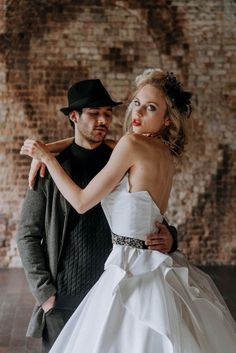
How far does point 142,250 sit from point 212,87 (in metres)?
4.64

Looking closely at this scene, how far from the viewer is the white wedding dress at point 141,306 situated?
76.3 inches

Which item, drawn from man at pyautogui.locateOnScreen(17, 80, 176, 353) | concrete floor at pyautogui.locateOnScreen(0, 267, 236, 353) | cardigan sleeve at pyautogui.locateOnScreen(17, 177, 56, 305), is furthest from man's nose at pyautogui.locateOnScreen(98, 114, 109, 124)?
concrete floor at pyautogui.locateOnScreen(0, 267, 236, 353)

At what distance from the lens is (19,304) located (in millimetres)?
5109

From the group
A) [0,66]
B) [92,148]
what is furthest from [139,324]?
[0,66]

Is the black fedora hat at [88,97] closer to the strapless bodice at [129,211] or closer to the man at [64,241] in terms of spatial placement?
the man at [64,241]

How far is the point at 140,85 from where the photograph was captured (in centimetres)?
224

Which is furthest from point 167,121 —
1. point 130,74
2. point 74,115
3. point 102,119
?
point 130,74

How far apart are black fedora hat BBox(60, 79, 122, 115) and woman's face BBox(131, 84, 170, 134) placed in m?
0.13

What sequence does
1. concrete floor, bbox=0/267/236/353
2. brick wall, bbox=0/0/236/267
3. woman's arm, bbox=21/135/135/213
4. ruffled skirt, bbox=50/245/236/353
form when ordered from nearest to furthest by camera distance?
ruffled skirt, bbox=50/245/236/353, woman's arm, bbox=21/135/135/213, concrete floor, bbox=0/267/236/353, brick wall, bbox=0/0/236/267

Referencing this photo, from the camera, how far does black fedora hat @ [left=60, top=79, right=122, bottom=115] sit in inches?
88.1

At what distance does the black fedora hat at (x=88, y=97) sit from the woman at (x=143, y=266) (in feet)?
0.40

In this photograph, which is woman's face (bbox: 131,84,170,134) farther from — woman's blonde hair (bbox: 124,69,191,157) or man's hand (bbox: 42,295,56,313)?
man's hand (bbox: 42,295,56,313)

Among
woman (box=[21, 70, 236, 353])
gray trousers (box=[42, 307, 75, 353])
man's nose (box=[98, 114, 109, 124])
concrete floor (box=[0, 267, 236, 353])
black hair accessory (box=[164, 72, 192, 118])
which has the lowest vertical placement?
concrete floor (box=[0, 267, 236, 353])

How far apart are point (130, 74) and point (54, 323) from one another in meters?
4.50
